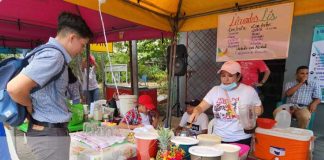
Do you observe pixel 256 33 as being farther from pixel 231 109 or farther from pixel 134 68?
pixel 134 68

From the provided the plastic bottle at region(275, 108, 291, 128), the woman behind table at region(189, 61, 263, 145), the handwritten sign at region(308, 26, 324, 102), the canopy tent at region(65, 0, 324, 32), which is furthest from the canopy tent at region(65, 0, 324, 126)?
the handwritten sign at region(308, 26, 324, 102)

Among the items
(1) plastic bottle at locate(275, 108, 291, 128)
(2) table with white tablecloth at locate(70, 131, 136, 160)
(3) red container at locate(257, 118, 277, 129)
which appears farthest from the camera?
(1) plastic bottle at locate(275, 108, 291, 128)

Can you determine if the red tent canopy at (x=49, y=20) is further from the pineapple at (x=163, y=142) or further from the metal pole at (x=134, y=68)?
the pineapple at (x=163, y=142)

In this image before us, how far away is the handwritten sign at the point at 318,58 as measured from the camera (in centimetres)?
386

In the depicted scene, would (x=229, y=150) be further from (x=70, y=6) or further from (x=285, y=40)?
(x=70, y=6)

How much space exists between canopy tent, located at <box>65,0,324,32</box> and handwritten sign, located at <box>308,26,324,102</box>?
7.89ft

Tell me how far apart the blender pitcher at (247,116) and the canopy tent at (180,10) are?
105 cm

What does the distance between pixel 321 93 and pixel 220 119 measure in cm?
297

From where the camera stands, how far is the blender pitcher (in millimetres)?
1681

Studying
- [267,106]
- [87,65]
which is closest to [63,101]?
[87,65]

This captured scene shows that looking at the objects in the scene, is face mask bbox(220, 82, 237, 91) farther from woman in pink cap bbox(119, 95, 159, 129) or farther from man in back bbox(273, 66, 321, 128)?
man in back bbox(273, 66, 321, 128)

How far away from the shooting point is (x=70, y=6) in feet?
10.1

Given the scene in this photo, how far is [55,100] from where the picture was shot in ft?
3.93

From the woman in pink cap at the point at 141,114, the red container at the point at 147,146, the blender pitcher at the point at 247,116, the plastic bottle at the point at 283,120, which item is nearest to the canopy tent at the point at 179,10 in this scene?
the woman in pink cap at the point at 141,114
